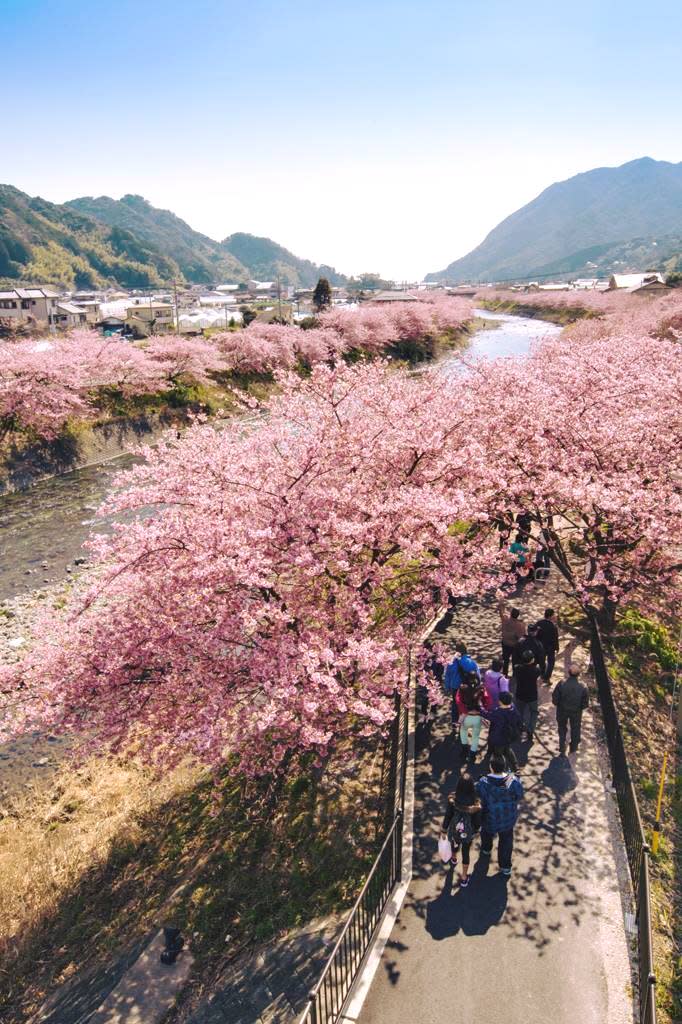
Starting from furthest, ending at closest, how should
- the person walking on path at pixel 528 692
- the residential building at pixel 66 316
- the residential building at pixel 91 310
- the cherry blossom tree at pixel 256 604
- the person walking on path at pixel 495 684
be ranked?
the residential building at pixel 91 310
the residential building at pixel 66 316
the person walking on path at pixel 528 692
the person walking on path at pixel 495 684
the cherry blossom tree at pixel 256 604

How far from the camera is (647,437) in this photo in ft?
44.4

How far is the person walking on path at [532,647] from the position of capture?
1057 cm

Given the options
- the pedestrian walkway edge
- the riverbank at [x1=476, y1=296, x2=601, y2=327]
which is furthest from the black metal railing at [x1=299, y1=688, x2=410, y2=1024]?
the riverbank at [x1=476, y1=296, x2=601, y2=327]

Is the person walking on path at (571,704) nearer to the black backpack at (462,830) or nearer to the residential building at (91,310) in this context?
the black backpack at (462,830)

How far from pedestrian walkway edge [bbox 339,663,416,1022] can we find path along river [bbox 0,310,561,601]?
1666 centimetres

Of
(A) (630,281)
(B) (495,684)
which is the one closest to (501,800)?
(B) (495,684)

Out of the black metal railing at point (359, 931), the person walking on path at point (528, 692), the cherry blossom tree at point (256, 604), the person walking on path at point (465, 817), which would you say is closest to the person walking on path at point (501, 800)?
the person walking on path at point (465, 817)

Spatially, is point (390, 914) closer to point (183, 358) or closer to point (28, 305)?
point (183, 358)

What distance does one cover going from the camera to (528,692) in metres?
10.0

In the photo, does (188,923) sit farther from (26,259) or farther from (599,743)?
(26,259)

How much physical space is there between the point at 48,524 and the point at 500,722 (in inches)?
936

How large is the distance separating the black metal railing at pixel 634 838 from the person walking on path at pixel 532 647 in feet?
3.96

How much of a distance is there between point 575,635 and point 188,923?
1005 centimetres

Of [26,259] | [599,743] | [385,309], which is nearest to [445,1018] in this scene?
[599,743]
